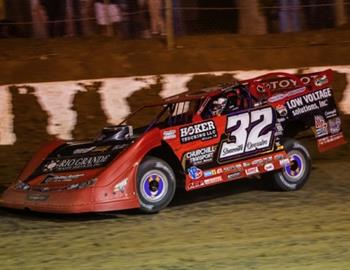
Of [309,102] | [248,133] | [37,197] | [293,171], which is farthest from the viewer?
[309,102]

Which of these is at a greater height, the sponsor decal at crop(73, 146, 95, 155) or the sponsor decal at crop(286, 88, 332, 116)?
the sponsor decal at crop(286, 88, 332, 116)

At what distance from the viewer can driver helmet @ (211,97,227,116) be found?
9.09 meters

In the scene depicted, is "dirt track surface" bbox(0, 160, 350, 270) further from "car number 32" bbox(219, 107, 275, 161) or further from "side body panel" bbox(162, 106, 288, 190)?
"car number 32" bbox(219, 107, 275, 161)

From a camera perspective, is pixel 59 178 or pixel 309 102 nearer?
pixel 59 178

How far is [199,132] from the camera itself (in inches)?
344

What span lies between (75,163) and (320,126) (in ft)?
11.1

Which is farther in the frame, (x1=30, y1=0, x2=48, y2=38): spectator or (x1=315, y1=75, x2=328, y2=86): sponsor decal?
(x1=30, y1=0, x2=48, y2=38): spectator

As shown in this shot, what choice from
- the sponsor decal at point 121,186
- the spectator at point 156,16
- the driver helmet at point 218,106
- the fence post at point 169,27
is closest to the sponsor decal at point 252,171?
the driver helmet at point 218,106

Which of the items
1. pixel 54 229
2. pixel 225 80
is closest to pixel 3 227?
pixel 54 229

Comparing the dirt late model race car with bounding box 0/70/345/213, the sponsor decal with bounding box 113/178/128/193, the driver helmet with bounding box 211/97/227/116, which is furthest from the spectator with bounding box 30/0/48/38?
the sponsor decal with bounding box 113/178/128/193

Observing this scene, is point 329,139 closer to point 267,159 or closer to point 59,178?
point 267,159

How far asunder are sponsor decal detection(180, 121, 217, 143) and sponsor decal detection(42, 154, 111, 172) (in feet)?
3.12

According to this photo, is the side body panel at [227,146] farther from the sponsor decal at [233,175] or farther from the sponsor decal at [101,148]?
the sponsor decal at [101,148]

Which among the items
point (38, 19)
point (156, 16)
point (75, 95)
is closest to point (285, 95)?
point (75, 95)
